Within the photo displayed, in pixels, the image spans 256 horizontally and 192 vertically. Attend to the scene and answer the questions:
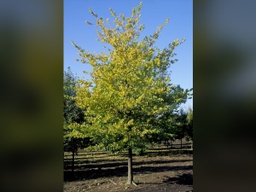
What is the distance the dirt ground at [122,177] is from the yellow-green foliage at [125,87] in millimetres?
1114

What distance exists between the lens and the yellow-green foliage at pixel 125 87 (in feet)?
18.1

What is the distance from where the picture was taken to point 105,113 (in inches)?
225

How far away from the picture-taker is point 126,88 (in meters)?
5.60

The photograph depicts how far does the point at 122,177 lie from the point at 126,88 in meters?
2.86

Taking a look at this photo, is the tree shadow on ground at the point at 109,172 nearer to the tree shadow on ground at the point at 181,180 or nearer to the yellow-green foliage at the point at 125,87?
the tree shadow on ground at the point at 181,180

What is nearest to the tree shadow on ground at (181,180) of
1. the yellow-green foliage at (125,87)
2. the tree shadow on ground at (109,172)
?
the tree shadow on ground at (109,172)

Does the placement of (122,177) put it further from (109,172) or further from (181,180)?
(181,180)
